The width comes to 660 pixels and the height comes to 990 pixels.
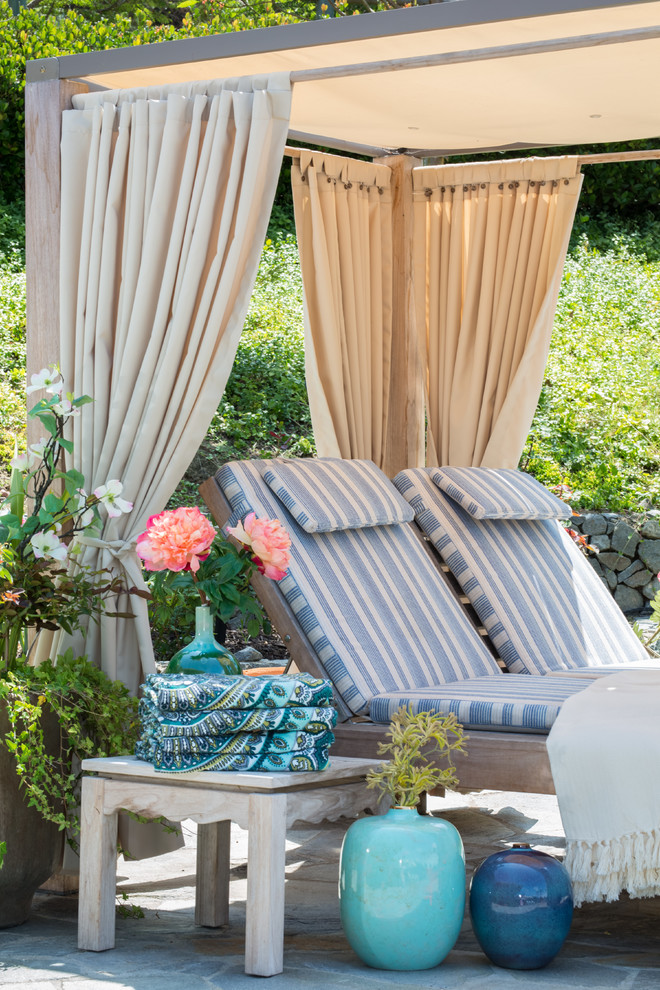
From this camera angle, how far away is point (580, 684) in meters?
3.21

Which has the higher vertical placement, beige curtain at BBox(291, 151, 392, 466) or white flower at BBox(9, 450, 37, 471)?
beige curtain at BBox(291, 151, 392, 466)

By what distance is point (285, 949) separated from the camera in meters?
2.79

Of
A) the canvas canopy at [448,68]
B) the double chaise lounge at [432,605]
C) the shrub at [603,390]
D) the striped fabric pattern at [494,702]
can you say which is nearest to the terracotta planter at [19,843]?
the double chaise lounge at [432,605]

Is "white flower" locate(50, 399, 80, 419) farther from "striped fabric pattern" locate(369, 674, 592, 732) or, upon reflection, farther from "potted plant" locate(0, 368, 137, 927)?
"striped fabric pattern" locate(369, 674, 592, 732)

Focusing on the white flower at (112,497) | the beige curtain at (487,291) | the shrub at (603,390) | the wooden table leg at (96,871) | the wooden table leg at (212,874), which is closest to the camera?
the wooden table leg at (96,871)

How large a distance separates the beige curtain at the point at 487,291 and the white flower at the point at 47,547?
2199mm

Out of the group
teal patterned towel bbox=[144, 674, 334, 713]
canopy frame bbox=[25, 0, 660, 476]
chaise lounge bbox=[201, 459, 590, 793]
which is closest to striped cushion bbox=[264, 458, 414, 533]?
chaise lounge bbox=[201, 459, 590, 793]

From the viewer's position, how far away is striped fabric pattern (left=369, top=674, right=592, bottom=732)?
113 inches

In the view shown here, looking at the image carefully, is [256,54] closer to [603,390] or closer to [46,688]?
[46,688]

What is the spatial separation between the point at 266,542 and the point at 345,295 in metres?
1.77

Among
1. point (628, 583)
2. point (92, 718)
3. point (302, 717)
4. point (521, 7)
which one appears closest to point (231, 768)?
point (302, 717)

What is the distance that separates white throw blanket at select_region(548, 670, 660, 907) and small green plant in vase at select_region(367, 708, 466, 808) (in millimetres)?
233

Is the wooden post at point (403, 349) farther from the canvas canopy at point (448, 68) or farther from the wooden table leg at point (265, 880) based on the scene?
the wooden table leg at point (265, 880)

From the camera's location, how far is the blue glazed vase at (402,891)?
2.54 metres
